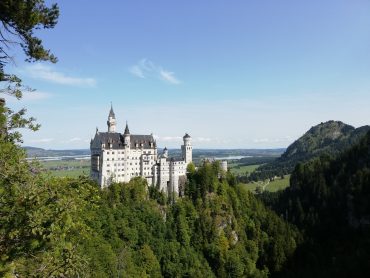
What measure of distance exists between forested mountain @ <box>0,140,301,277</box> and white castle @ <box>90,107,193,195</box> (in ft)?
16.5

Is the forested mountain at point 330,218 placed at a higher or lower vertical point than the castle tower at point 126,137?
lower

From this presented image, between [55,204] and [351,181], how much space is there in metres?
188

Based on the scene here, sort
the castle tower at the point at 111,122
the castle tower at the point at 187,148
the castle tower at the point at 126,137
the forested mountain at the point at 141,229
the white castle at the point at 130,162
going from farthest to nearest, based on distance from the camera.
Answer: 1. the castle tower at the point at 187,148
2. the castle tower at the point at 111,122
3. the castle tower at the point at 126,137
4. the white castle at the point at 130,162
5. the forested mountain at the point at 141,229

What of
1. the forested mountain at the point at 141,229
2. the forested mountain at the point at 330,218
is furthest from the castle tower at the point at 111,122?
the forested mountain at the point at 330,218

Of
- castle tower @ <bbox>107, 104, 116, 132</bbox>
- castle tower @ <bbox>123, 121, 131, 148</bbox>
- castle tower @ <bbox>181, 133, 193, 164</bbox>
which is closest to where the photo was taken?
castle tower @ <bbox>123, 121, 131, 148</bbox>

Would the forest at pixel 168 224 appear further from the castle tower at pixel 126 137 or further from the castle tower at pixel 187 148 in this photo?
the castle tower at pixel 126 137

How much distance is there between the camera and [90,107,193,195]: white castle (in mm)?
118062

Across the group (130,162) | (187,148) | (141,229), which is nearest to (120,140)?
(130,162)

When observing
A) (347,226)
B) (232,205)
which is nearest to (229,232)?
(232,205)

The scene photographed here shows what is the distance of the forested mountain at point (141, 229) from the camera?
15930mm

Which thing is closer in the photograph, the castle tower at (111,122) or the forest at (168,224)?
the forest at (168,224)

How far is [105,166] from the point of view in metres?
117

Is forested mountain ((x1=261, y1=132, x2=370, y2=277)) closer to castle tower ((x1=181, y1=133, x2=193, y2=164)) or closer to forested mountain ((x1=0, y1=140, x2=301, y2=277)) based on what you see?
forested mountain ((x1=0, y1=140, x2=301, y2=277))

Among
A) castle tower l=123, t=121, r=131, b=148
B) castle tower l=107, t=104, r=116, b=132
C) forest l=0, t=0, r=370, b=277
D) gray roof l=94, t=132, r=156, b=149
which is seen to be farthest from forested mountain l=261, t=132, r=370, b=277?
castle tower l=107, t=104, r=116, b=132
